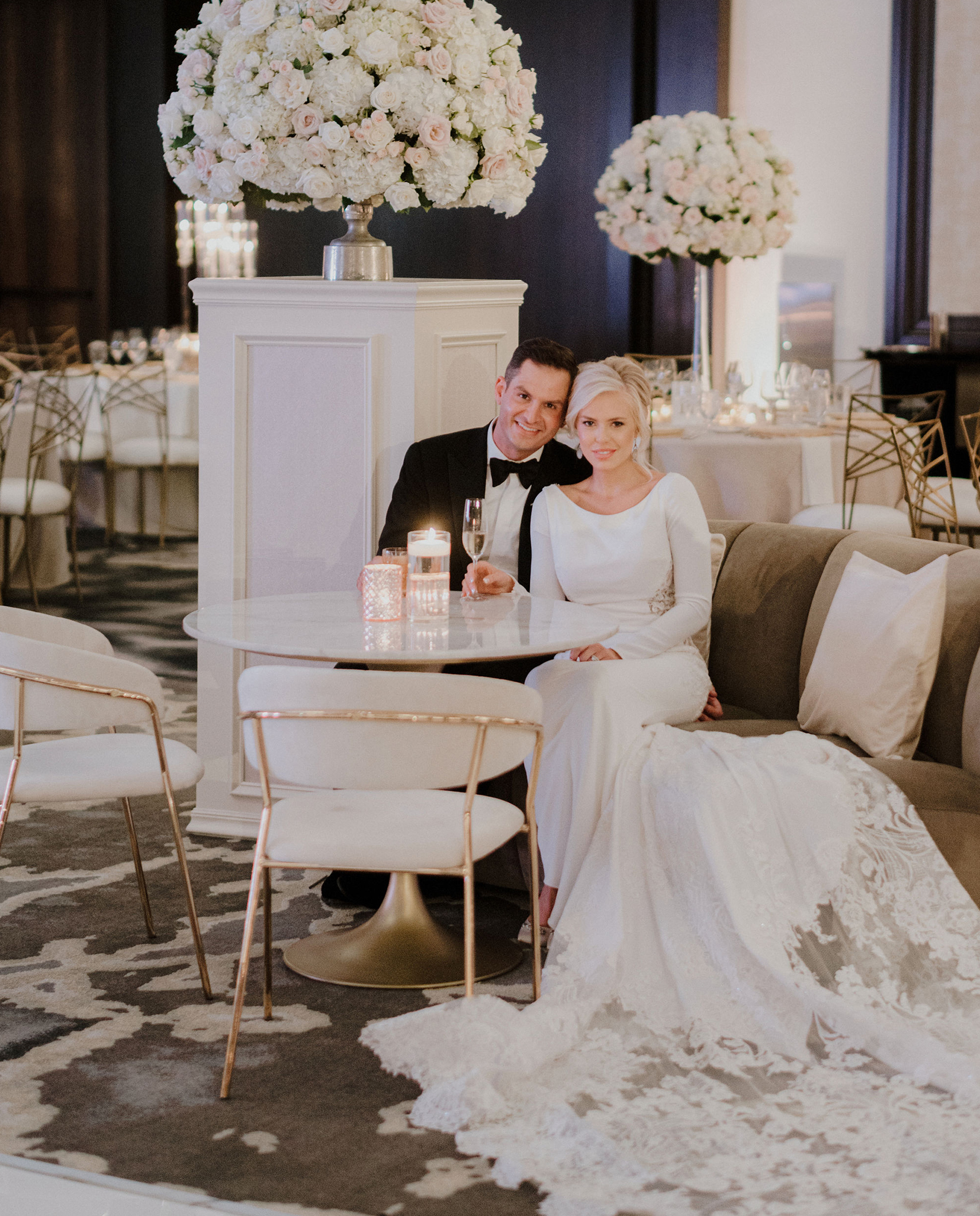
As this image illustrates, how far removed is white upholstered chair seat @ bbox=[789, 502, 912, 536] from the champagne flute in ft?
10.0

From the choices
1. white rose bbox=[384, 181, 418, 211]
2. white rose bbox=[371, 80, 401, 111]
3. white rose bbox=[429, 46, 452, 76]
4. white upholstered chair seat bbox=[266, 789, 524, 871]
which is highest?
white rose bbox=[429, 46, 452, 76]

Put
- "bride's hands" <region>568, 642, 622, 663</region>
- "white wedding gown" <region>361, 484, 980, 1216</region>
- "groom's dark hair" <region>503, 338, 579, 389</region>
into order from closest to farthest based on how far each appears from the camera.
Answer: "white wedding gown" <region>361, 484, 980, 1216</region> < "bride's hands" <region>568, 642, 622, 663</region> < "groom's dark hair" <region>503, 338, 579, 389</region>

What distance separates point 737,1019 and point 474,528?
1.19 meters

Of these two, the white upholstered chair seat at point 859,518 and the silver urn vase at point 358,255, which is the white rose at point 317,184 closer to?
the silver urn vase at point 358,255

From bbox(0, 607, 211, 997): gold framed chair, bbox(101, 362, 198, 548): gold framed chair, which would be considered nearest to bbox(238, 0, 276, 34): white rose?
bbox(0, 607, 211, 997): gold framed chair

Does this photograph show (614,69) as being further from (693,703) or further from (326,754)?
(326,754)

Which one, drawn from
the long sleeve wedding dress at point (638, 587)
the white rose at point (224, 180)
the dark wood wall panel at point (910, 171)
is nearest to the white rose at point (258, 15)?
the white rose at point (224, 180)

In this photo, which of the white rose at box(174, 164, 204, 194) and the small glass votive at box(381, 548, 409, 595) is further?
the white rose at box(174, 164, 204, 194)

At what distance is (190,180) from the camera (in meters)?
4.23

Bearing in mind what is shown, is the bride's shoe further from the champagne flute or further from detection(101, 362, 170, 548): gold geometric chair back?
detection(101, 362, 170, 548): gold geometric chair back

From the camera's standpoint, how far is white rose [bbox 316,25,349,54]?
3.90m

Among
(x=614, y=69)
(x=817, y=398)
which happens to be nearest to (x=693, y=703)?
(x=817, y=398)

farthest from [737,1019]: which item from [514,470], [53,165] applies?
[53,165]

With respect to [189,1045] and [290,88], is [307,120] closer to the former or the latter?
[290,88]
